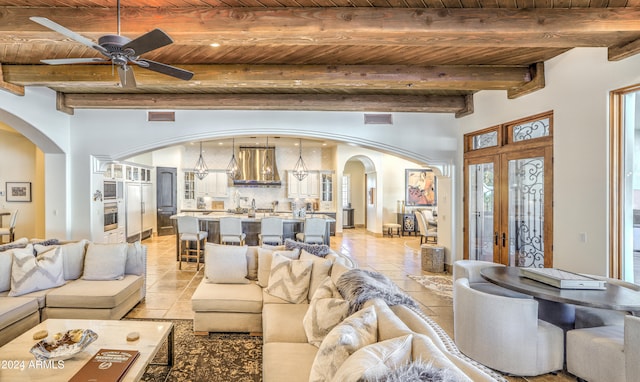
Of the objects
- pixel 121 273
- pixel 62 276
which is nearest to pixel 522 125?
pixel 121 273

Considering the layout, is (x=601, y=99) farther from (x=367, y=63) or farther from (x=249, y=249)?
(x=249, y=249)

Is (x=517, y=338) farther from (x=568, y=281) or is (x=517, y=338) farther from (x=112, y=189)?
(x=112, y=189)

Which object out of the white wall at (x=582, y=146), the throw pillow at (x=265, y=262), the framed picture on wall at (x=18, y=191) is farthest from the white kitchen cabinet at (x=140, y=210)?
the white wall at (x=582, y=146)

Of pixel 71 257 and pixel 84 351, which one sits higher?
pixel 71 257

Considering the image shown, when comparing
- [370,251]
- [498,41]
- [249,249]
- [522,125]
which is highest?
[498,41]

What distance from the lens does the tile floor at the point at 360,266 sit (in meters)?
4.04

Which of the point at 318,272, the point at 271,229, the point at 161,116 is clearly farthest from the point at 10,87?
the point at 318,272

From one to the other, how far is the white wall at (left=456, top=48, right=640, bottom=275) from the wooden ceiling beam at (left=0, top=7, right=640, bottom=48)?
0.76 m

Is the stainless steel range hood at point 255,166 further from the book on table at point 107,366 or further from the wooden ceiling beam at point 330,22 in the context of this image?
the book on table at point 107,366

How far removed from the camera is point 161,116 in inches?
242

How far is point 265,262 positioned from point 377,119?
3760 mm

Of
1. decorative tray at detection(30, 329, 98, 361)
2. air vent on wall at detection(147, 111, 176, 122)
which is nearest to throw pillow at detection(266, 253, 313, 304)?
decorative tray at detection(30, 329, 98, 361)

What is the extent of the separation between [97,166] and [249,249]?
424 centimetres

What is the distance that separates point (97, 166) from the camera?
6184 millimetres
